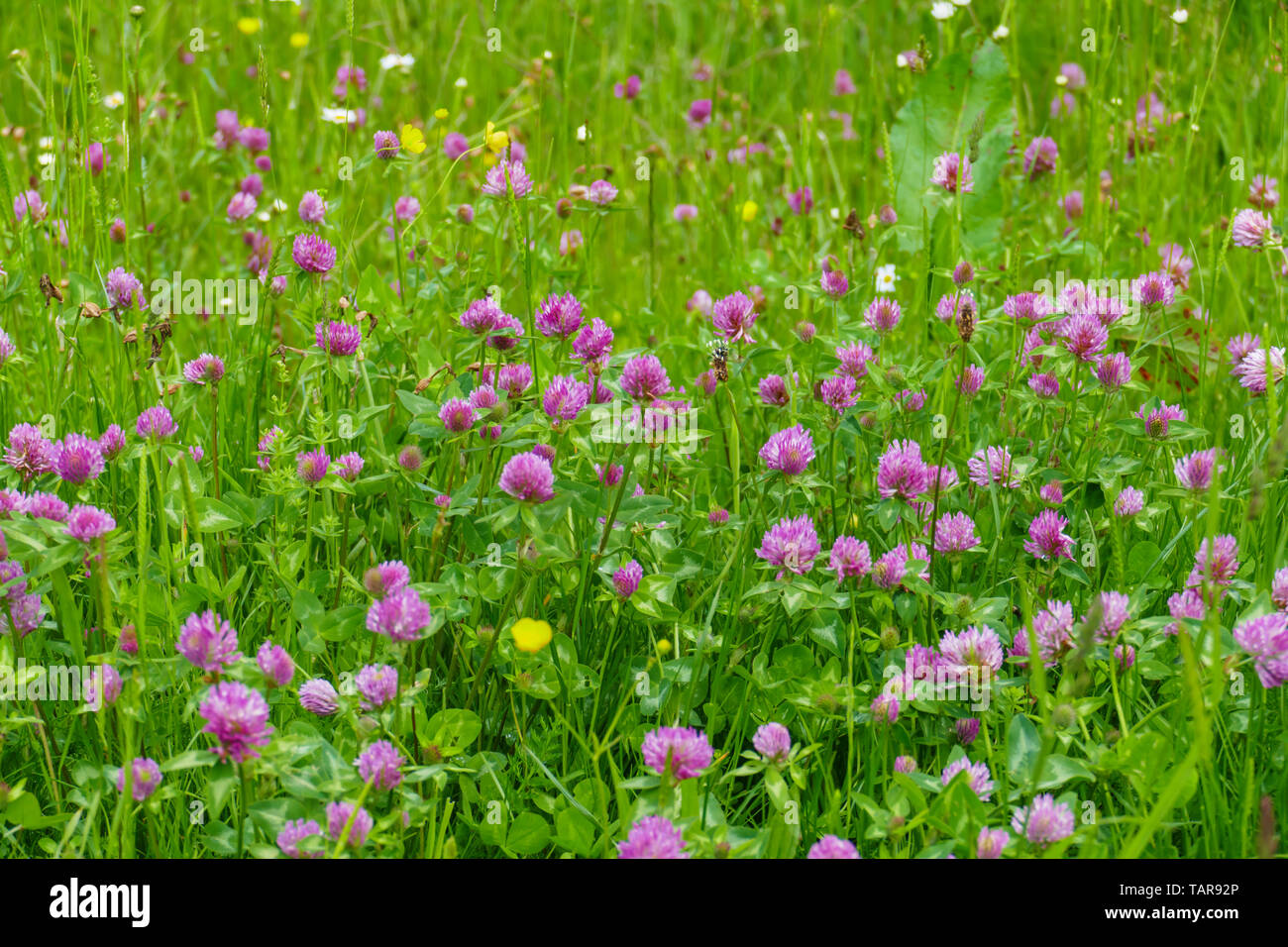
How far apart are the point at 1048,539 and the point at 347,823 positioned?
45.5 inches

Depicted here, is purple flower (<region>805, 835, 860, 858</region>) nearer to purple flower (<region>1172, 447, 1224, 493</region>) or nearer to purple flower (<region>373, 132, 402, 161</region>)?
purple flower (<region>1172, 447, 1224, 493</region>)

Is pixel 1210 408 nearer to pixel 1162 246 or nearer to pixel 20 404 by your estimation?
pixel 1162 246

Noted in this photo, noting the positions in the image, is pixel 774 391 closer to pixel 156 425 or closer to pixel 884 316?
pixel 884 316

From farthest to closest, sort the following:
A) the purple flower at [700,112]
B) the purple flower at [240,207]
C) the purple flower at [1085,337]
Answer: the purple flower at [700,112] < the purple flower at [240,207] < the purple flower at [1085,337]

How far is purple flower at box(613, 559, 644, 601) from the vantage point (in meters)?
1.85

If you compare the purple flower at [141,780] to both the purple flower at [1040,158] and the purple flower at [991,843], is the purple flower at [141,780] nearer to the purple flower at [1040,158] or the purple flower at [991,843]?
the purple flower at [991,843]

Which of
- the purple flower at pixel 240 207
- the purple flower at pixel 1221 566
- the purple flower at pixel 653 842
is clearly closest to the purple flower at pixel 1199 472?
the purple flower at pixel 1221 566

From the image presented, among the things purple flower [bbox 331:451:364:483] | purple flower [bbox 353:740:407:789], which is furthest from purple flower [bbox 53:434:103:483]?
purple flower [bbox 353:740:407:789]

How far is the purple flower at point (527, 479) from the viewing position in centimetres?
162

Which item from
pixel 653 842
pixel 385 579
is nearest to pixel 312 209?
pixel 385 579

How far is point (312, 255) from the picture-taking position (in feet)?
7.05

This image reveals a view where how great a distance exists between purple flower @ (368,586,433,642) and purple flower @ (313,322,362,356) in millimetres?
714

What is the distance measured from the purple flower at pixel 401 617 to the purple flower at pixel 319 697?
0.40 ft
